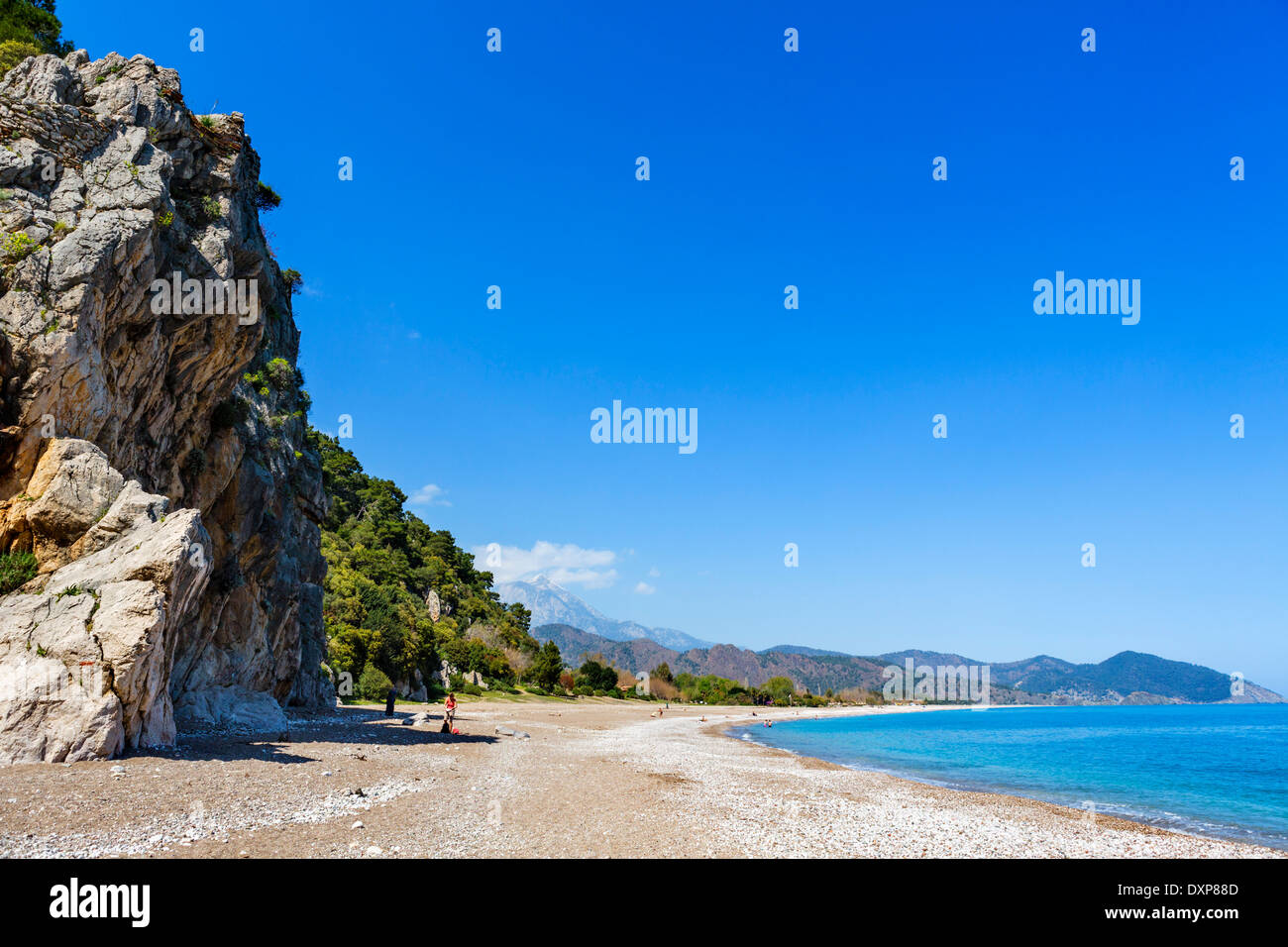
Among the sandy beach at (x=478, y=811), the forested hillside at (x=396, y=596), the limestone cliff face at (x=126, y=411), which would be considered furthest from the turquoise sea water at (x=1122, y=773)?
the forested hillside at (x=396, y=596)

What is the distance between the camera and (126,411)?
20188 mm

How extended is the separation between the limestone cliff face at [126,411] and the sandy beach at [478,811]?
2.44 metres

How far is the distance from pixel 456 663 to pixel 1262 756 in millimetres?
67091

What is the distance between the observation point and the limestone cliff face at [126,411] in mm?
14664

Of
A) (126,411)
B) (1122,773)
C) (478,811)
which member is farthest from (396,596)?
(1122,773)

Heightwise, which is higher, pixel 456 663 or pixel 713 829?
pixel 713 829

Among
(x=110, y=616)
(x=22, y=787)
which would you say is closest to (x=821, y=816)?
(x=22, y=787)

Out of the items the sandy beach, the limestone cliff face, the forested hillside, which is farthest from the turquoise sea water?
the forested hillside

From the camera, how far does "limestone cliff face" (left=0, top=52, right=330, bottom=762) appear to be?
14.7 metres

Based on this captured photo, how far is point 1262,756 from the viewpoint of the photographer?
49062 mm

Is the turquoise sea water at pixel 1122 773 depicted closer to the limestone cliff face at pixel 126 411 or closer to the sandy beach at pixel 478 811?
the sandy beach at pixel 478 811

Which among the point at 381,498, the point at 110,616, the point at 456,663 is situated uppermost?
the point at 381,498
